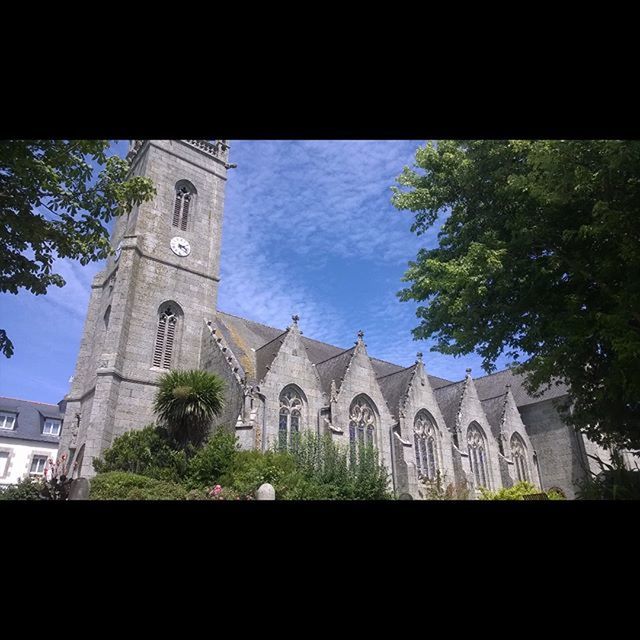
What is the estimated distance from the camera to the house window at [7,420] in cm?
3983

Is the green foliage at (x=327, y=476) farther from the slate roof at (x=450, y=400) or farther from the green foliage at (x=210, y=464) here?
the slate roof at (x=450, y=400)

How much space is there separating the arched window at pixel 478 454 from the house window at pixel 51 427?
109 ft

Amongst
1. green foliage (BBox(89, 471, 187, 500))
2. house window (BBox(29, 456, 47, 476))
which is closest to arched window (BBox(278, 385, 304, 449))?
green foliage (BBox(89, 471, 187, 500))

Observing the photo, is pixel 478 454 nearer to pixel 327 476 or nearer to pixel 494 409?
pixel 494 409

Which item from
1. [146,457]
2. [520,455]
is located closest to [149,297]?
[146,457]

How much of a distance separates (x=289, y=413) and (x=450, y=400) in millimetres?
14263

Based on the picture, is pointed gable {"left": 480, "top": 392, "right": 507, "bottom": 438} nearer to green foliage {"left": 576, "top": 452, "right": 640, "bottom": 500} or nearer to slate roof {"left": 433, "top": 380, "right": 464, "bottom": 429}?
slate roof {"left": 433, "top": 380, "right": 464, "bottom": 429}

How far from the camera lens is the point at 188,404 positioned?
66.2ft

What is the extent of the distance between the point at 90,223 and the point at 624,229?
10.8 metres

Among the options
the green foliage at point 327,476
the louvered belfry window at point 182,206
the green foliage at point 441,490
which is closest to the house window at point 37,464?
the louvered belfry window at point 182,206

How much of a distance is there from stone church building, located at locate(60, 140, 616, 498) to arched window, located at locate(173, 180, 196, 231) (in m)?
0.06
